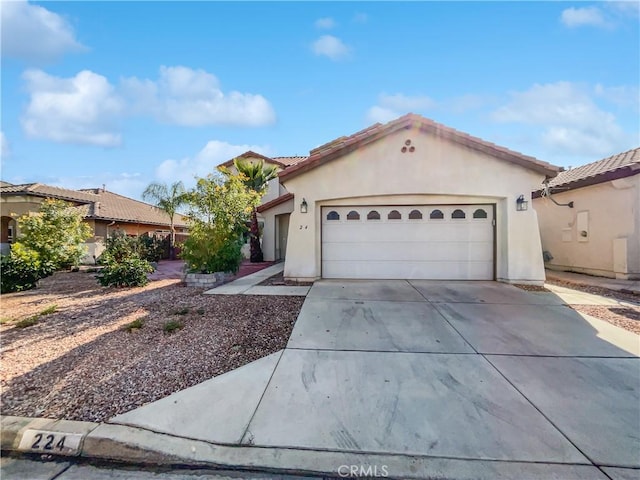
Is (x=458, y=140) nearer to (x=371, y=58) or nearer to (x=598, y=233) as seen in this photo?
(x=371, y=58)

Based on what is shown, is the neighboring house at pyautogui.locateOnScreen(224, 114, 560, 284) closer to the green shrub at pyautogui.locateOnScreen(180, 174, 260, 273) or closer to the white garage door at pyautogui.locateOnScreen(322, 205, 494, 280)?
the white garage door at pyautogui.locateOnScreen(322, 205, 494, 280)

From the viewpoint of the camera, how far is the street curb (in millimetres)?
2426

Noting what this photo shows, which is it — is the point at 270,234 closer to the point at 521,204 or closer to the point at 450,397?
the point at 521,204

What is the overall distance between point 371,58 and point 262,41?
145 inches

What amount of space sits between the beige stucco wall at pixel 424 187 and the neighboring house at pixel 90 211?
926 centimetres

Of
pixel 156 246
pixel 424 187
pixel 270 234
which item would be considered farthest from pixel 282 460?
pixel 156 246

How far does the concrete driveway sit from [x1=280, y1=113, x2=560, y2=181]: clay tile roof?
Answer: 4.69 meters

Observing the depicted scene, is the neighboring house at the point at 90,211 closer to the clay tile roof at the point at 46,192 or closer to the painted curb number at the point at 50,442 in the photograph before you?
the clay tile roof at the point at 46,192

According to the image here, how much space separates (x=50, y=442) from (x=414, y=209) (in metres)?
9.31

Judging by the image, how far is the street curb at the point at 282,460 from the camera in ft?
7.96

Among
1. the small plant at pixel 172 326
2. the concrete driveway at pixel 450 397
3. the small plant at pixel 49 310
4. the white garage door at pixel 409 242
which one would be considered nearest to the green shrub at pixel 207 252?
the white garage door at pixel 409 242

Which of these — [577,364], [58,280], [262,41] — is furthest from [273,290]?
[58,280]

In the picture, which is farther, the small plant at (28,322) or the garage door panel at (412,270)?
the garage door panel at (412,270)

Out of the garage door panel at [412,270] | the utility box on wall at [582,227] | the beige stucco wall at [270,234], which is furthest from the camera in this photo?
the beige stucco wall at [270,234]
